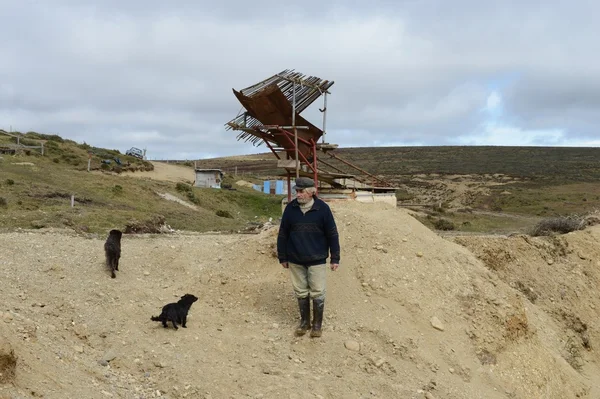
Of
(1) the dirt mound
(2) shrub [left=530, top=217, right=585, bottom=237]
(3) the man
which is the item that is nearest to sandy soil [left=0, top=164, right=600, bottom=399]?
(1) the dirt mound

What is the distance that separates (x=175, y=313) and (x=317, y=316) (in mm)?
1677

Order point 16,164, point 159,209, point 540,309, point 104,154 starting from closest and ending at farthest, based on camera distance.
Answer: point 540,309, point 159,209, point 16,164, point 104,154

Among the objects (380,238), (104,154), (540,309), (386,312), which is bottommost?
(540,309)

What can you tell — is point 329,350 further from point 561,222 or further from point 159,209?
point 159,209

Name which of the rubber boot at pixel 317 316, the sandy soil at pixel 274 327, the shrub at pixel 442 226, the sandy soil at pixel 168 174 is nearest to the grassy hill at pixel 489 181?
the shrub at pixel 442 226

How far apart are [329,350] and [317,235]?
4.39 feet

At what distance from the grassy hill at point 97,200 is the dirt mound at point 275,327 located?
197 inches

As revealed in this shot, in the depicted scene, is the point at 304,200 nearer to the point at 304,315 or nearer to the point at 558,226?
the point at 304,315

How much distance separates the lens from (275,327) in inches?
252

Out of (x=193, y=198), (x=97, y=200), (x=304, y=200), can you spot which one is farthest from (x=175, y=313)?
(x=193, y=198)

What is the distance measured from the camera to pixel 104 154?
43.8 metres

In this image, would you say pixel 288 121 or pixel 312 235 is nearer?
pixel 312 235

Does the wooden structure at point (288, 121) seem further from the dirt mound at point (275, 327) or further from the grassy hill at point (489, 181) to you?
the grassy hill at point (489, 181)

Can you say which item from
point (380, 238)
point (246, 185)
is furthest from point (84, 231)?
point (246, 185)
